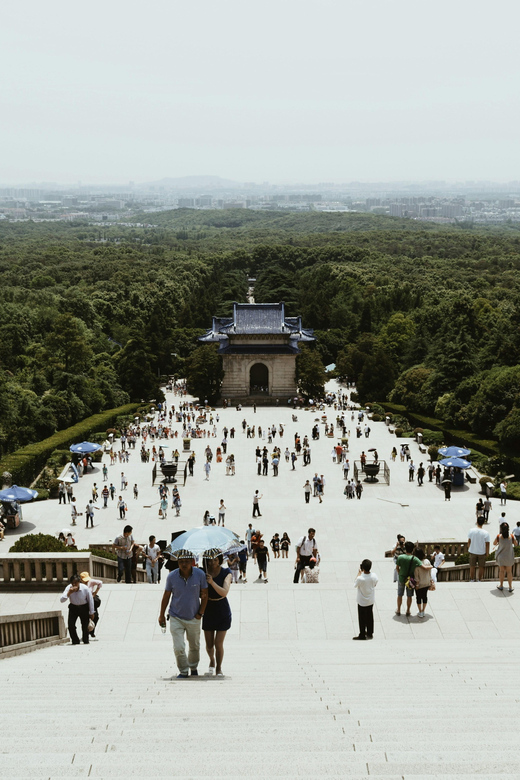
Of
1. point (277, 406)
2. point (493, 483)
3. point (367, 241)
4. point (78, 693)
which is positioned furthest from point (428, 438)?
point (367, 241)

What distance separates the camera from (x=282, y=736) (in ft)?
18.8

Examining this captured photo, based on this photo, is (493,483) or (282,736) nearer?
(282,736)

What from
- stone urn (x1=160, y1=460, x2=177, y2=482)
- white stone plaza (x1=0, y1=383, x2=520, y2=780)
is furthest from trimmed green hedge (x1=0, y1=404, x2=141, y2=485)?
white stone plaza (x1=0, y1=383, x2=520, y2=780)

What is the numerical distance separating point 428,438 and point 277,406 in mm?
15534

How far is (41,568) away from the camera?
47.9 ft

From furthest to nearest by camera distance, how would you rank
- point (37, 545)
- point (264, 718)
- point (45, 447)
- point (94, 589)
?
1. point (45, 447)
2. point (37, 545)
3. point (94, 589)
4. point (264, 718)

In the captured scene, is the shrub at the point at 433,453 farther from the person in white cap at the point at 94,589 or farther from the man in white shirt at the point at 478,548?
the person in white cap at the point at 94,589

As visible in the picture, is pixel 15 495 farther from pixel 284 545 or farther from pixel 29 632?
pixel 29 632

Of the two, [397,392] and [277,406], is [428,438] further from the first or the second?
[277,406]

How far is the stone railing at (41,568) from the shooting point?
1455 centimetres

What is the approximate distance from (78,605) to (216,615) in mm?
2688

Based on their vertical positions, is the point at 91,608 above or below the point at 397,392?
above

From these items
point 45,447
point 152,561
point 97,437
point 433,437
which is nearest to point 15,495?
point 152,561

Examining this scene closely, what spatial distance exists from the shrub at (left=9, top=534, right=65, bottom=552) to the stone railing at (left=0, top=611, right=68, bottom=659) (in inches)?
191
